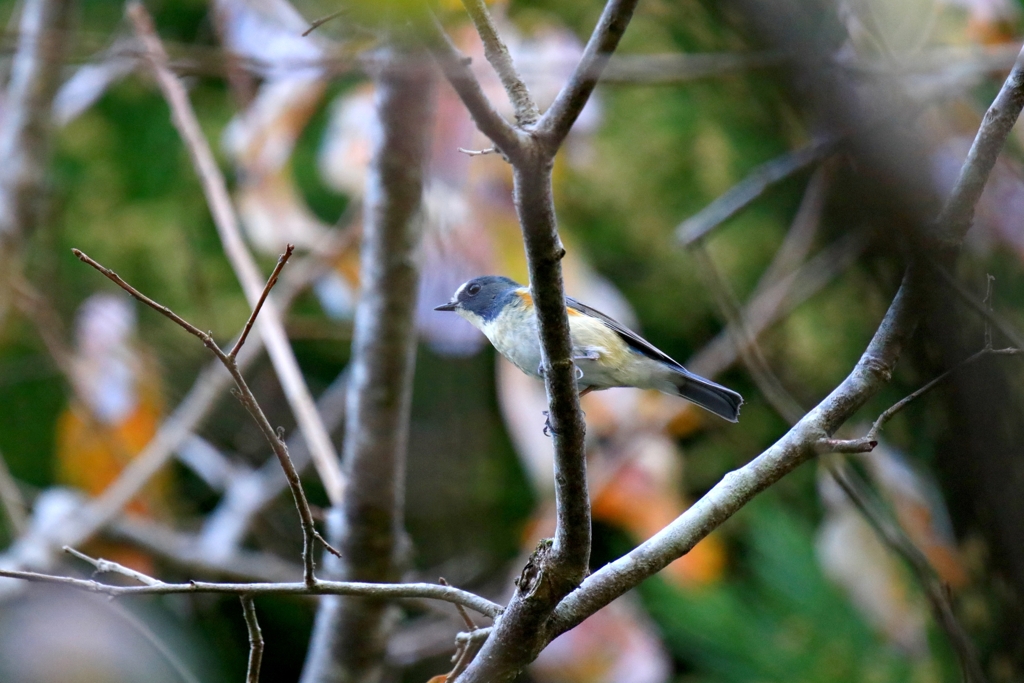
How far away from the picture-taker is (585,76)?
117cm

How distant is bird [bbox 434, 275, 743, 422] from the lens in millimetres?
2500

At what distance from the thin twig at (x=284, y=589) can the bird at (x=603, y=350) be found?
1.02 meters

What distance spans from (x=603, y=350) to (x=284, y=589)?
4.41 feet

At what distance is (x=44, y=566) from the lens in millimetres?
3270

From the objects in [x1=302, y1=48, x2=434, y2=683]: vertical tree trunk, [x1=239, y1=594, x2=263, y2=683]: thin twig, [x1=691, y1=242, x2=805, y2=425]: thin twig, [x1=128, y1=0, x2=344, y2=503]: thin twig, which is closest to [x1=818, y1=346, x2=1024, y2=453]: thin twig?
[x1=691, y1=242, x2=805, y2=425]: thin twig

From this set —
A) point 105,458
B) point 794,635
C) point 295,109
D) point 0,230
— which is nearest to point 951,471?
point 794,635

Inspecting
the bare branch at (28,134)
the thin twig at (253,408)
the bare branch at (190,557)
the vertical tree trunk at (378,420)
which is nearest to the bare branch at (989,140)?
the thin twig at (253,408)

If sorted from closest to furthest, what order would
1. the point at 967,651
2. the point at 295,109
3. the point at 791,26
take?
the point at 791,26 → the point at 967,651 → the point at 295,109

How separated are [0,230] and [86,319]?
20.3 inches

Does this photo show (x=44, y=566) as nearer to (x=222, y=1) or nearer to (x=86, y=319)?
(x=86, y=319)

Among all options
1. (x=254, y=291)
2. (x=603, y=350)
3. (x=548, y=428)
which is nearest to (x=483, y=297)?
(x=603, y=350)

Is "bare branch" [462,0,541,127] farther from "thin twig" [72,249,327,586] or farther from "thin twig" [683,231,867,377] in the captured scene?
"thin twig" [683,231,867,377]

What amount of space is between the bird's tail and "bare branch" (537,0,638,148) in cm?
143

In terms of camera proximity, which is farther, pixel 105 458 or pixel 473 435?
pixel 105 458
